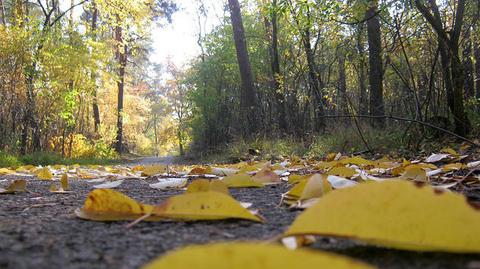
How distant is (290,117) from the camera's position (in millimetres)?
10414

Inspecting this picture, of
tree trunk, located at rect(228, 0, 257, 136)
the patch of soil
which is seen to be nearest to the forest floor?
the patch of soil

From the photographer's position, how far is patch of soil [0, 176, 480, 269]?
0.58 meters

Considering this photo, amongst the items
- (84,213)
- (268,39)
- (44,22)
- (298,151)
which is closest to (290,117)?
(298,151)

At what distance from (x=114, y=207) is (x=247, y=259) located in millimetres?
671

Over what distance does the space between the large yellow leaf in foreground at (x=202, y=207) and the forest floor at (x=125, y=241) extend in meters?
0.03

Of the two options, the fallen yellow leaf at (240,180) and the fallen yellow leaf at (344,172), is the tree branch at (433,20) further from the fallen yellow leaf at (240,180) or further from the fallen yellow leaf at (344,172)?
the fallen yellow leaf at (240,180)

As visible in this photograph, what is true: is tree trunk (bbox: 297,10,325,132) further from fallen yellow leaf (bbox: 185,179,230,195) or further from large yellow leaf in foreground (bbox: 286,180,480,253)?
large yellow leaf in foreground (bbox: 286,180,480,253)

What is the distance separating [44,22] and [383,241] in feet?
42.6

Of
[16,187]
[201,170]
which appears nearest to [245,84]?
[201,170]

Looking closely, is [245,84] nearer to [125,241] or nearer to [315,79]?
[315,79]

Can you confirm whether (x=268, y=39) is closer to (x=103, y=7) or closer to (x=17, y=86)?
(x=103, y=7)

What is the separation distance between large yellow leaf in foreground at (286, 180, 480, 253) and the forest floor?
0.03m

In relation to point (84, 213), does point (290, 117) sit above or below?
above

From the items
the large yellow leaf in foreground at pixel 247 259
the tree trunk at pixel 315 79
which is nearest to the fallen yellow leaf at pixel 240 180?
the large yellow leaf in foreground at pixel 247 259
